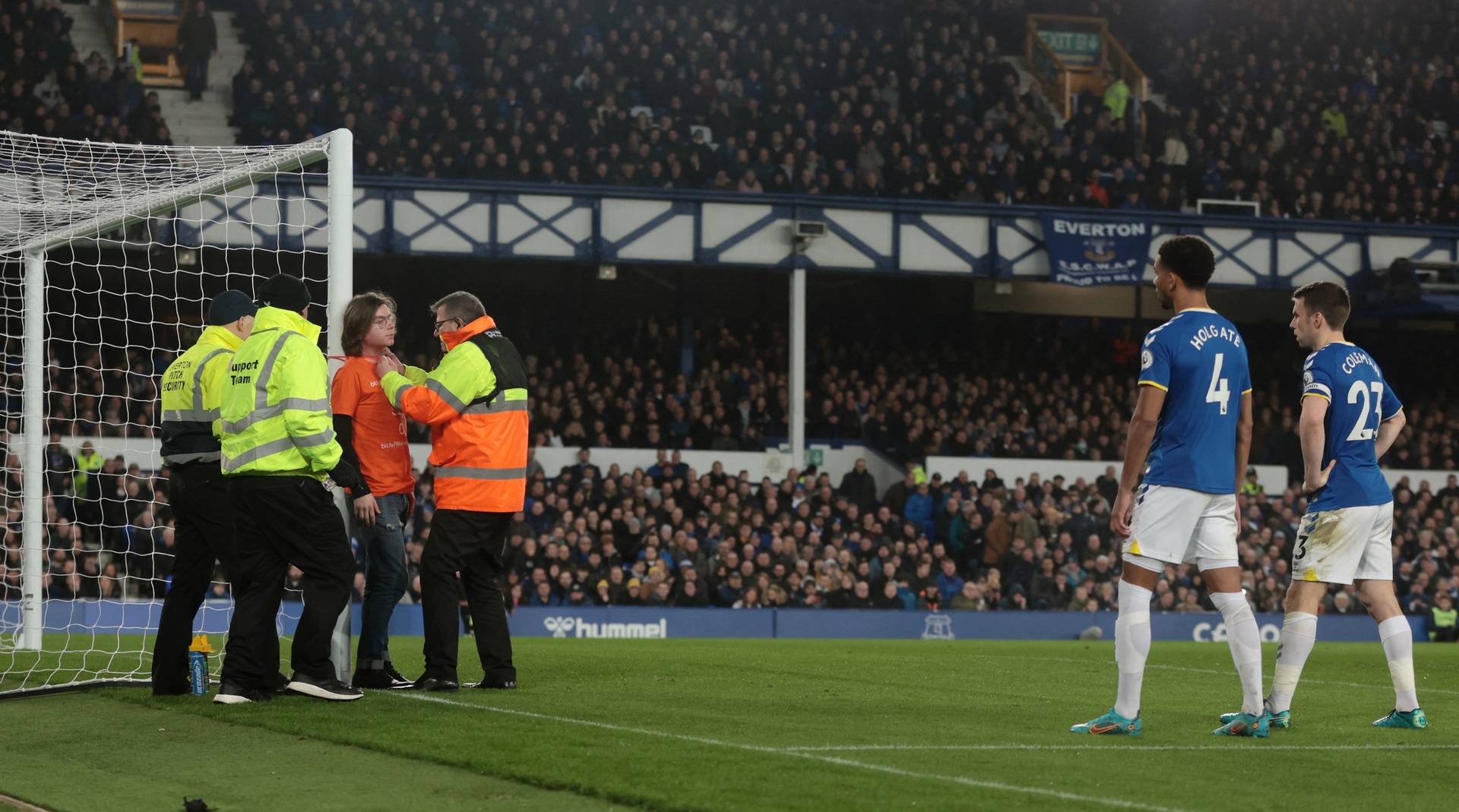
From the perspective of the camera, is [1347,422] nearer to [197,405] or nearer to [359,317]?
[359,317]

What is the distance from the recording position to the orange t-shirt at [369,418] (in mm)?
9859

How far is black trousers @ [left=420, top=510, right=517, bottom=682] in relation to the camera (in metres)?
9.59

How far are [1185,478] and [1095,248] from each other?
2340cm

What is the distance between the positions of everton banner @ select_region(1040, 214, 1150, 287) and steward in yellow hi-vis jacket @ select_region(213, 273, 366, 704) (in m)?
22.7

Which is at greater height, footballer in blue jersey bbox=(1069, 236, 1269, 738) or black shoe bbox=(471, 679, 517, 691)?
footballer in blue jersey bbox=(1069, 236, 1269, 738)

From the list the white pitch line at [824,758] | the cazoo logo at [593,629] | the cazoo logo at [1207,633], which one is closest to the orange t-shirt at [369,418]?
the white pitch line at [824,758]

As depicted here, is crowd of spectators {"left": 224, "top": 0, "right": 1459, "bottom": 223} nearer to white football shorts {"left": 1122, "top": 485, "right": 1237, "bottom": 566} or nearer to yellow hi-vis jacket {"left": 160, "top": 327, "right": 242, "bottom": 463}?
yellow hi-vis jacket {"left": 160, "top": 327, "right": 242, "bottom": 463}

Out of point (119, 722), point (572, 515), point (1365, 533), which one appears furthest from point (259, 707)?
point (572, 515)

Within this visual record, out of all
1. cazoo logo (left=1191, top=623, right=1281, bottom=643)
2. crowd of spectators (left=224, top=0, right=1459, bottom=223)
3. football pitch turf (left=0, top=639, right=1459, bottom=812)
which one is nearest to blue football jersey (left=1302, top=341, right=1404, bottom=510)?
football pitch turf (left=0, top=639, right=1459, bottom=812)

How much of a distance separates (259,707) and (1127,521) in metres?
4.38

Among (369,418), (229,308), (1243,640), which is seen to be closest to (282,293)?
(229,308)

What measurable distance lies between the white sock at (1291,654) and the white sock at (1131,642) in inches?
43.0

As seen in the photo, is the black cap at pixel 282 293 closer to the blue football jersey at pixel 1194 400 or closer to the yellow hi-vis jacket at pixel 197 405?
the yellow hi-vis jacket at pixel 197 405

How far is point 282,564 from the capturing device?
30.1 ft
